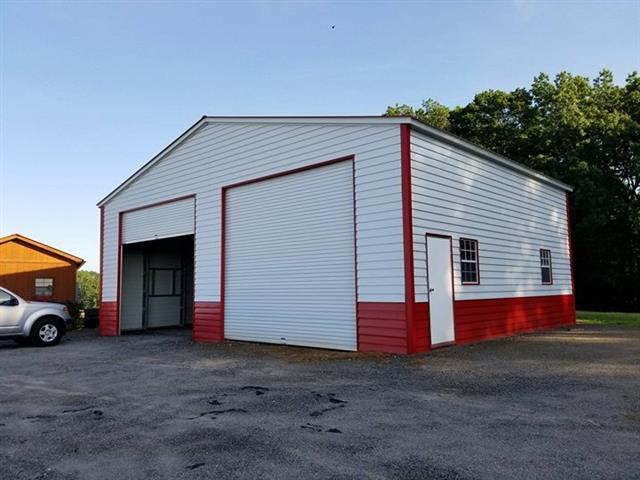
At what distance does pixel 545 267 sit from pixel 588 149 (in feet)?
48.8

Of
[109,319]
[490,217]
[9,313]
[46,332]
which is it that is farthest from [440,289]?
[109,319]

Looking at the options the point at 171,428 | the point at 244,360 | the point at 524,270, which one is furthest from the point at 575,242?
the point at 171,428

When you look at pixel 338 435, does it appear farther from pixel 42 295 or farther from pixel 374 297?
pixel 42 295

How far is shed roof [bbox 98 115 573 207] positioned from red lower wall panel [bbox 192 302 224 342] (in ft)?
16.1

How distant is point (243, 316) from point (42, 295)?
14274mm

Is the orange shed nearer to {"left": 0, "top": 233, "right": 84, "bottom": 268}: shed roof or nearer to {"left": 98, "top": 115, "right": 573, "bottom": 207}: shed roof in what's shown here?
{"left": 0, "top": 233, "right": 84, "bottom": 268}: shed roof

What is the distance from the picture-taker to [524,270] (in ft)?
45.5

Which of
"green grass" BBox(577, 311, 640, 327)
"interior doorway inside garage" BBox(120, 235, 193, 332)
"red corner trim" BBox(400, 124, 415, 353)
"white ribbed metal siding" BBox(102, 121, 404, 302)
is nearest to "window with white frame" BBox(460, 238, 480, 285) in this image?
"red corner trim" BBox(400, 124, 415, 353)

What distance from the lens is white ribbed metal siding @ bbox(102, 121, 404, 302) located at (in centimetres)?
973

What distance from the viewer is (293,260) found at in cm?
1163

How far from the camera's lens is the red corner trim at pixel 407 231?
9219 mm

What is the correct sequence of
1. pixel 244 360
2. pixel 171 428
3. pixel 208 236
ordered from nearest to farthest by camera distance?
1. pixel 171 428
2. pixel 244 360
3. pixel 208 236

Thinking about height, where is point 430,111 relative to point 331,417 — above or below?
above

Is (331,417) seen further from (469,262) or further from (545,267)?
(545,267)
